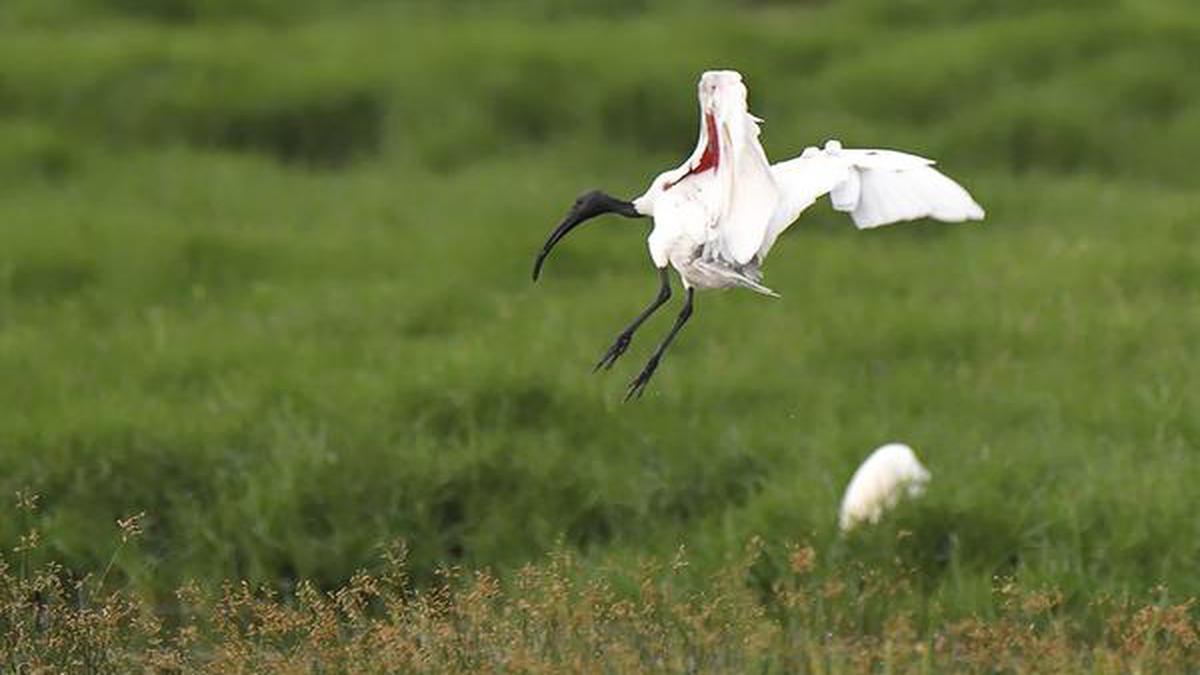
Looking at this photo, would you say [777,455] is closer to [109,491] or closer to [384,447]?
[384,447]

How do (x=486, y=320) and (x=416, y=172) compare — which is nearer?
(x=486, y=320)

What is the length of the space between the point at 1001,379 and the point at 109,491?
8.74 feet

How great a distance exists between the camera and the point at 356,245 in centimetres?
867

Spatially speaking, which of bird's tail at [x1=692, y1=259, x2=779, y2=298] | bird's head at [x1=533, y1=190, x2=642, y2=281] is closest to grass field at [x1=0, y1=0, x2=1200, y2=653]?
bird's head at [x1=533, y1=190, x2=642, y2=281]

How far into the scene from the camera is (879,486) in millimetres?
5883

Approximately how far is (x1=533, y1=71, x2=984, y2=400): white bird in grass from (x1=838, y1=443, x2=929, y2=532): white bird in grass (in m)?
2.70

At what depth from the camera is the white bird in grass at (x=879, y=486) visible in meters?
5.84

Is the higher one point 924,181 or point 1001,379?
point 924,181

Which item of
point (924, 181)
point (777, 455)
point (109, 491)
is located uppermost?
point (924, 181)

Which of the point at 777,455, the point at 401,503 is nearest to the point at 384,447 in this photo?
the point at 401,503

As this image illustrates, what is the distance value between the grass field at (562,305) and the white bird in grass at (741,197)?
2127 millimetres

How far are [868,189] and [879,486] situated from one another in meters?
2.79

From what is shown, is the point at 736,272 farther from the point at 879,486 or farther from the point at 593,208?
the point at 879,486

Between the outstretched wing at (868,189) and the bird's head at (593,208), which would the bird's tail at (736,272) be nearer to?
the outstretched wing at (868,189)
